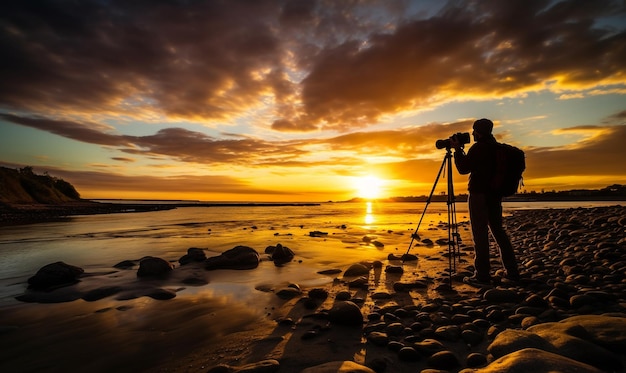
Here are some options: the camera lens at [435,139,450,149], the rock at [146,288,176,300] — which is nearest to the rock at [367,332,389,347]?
the camera lens at [435,139,450,149]

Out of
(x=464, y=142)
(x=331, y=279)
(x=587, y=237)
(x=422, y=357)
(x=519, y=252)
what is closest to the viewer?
(x=422, y=357)

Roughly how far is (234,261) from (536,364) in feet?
27.0

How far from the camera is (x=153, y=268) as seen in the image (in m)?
8.21

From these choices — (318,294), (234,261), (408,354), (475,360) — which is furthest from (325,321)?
(234,261)

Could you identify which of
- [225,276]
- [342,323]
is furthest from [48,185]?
[342,323]

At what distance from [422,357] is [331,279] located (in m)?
4.19

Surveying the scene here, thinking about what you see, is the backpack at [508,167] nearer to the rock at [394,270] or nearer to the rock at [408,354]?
the rock at [394,270]

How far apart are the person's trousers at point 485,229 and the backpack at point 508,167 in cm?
33

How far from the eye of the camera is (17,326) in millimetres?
4617

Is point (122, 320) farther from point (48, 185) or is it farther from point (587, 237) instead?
point (48, 185)

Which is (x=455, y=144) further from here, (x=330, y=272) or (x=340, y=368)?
(x=340, y=368)

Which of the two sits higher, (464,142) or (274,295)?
(464,142)

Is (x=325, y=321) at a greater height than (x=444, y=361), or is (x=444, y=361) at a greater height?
(x=444, y=361)

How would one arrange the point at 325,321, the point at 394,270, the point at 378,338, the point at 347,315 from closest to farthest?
1. the point at 378,338
2. the point at 347,315
3. the point at 325,321
4. the point at 394,270
